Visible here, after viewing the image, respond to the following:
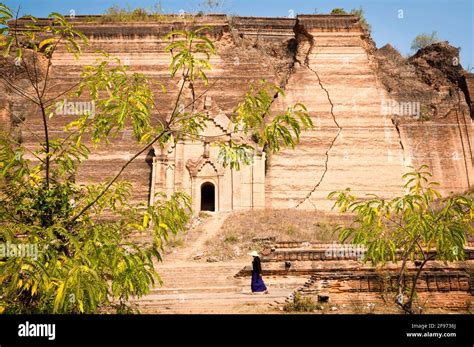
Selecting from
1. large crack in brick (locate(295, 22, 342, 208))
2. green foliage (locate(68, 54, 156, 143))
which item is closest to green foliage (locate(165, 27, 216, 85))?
green foliage (locate(68, 54, 156, 143))

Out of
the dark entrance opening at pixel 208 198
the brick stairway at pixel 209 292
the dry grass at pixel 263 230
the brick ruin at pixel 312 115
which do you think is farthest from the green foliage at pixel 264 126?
the dark entrance opening at pixel 208 198

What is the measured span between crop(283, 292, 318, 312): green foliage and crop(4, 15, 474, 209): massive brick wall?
14.3m

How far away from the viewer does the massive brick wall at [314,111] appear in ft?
82.6

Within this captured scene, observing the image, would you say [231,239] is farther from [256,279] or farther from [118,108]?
[118,108]

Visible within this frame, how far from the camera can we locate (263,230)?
1956 cm

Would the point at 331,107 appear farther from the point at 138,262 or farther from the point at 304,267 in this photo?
the point at 138,262

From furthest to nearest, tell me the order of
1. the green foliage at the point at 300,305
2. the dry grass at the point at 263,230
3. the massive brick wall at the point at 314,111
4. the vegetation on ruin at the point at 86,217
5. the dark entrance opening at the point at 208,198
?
the massive brick wall at the point at 314,111, the dark entrance opening at the point at 208,198, the dry grass at the point at 263,230, the green foliage at the point at 300,305, the vegetation on ruin at the point at 86,217

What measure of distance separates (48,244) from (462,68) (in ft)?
103

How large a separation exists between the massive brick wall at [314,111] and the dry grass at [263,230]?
7.55 ft

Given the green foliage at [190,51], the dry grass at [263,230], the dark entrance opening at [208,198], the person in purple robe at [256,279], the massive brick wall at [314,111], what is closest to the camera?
the green foliage at [190,51]

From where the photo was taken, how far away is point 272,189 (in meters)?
24.5

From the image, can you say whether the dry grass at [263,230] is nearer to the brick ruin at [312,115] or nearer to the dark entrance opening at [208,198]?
the brick ruin at [312,115]
